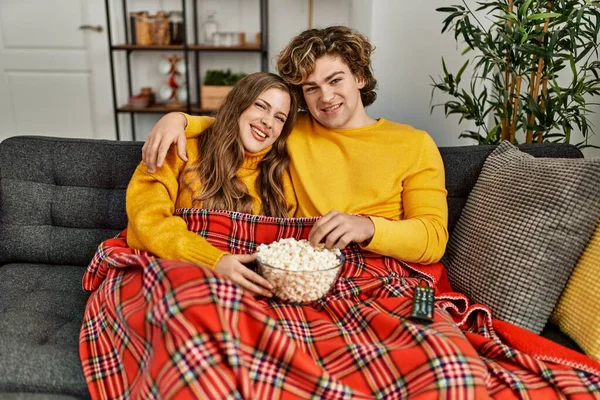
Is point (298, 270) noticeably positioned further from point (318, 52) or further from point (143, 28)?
point (143, 28)

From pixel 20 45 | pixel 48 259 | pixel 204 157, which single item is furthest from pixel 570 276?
pixel 20 45

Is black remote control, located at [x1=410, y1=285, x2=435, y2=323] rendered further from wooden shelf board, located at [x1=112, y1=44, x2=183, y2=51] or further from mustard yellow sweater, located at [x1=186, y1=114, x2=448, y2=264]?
wooden shelf board, located at [x1=112, y1=44, x2=183, y2=51]

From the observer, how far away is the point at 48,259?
178 centimetres

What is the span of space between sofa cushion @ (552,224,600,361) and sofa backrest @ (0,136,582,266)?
54 centimetres

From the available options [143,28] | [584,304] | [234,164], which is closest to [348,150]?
[234,164]

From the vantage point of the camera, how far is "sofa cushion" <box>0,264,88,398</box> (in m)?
1.24

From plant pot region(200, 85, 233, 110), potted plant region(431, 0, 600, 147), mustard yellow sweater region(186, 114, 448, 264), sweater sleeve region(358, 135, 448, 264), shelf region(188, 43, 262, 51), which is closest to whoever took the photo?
sweater sleeve region(358, 135, 448, 264)

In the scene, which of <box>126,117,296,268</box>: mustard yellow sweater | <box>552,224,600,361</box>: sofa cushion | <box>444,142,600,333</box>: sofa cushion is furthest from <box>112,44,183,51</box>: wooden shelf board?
<box>552,224,600,361</box>: sofa cushion

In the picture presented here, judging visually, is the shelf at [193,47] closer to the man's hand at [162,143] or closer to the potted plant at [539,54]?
the potted plant at [539,54]

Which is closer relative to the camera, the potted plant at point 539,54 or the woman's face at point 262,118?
the woman's face at point 262,118

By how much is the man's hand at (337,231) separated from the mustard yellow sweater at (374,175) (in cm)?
13

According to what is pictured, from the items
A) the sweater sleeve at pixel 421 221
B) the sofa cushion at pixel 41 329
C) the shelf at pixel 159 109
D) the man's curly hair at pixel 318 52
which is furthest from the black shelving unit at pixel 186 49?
the sweater sleeve at pixel 421 221

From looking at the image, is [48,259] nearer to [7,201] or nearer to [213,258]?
[7,201]

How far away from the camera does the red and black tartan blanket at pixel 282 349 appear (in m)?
1.03
